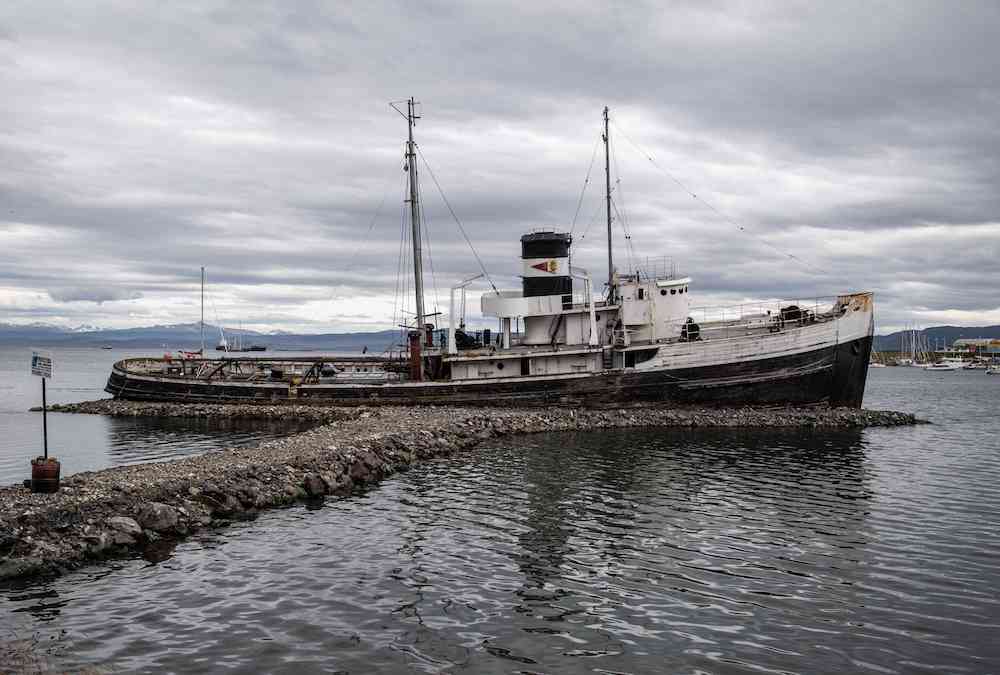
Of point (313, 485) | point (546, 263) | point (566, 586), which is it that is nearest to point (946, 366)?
point (546, 263)

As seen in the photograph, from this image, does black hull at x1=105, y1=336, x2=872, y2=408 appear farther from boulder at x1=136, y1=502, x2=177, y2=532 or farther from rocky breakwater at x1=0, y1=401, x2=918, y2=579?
boulder at x1=136, y1=502, x2=177, y2=532

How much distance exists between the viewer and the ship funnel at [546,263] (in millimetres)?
41000

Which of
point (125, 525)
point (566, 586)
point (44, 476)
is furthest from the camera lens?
point (44, 476)

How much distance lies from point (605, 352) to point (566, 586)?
26.5 meters

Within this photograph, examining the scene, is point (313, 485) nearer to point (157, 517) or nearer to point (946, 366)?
point (157, 517)

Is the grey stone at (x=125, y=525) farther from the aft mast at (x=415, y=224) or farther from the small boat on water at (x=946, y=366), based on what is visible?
the small boat on water at (x=946, y=366)

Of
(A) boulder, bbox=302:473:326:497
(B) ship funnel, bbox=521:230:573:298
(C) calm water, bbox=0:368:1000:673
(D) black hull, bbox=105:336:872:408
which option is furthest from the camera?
(B) ship funnel, bbox=521:230:573:298

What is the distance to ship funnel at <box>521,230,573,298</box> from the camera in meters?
41.0

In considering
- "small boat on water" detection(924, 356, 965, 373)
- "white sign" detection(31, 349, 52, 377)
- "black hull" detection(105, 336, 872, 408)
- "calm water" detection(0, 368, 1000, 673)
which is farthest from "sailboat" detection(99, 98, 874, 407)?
"small boat on water" detection(924, 356, 965, 373)

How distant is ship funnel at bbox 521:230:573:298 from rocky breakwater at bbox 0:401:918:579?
7401mm

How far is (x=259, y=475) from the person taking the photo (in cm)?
2030

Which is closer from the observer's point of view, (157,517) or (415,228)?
(157,517)

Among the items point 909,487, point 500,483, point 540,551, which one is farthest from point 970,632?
point 500,483

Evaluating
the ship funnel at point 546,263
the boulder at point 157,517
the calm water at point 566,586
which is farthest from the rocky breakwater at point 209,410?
the boulder at point 157,517
